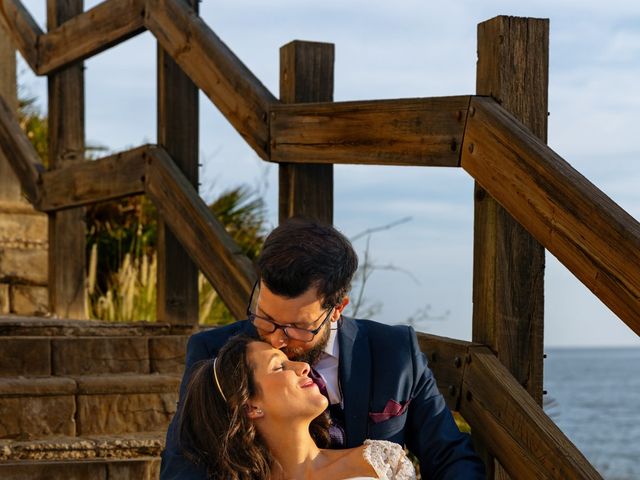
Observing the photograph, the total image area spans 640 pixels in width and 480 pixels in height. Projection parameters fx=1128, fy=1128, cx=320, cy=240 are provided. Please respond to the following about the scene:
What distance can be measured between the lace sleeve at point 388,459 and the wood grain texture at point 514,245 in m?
0.45

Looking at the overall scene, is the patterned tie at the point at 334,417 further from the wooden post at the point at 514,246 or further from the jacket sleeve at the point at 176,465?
the wooden post at the point at 514,246

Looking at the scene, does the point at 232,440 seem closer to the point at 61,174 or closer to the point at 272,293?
the point at 272,293

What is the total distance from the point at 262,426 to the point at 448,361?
71 centimetres

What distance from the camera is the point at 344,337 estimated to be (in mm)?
3211

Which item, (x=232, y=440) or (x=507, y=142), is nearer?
(x=232, y=440)

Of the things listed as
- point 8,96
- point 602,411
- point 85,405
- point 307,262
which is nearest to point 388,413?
point 307,262

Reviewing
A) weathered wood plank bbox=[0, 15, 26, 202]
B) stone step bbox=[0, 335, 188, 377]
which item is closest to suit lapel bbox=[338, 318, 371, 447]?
stone step bbox=[0, 335, 188, 377]

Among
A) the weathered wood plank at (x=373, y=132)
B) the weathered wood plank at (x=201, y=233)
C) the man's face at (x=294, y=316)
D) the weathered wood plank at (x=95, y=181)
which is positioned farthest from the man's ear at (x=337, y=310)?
the weathered wood plank at (x=95, y=181)

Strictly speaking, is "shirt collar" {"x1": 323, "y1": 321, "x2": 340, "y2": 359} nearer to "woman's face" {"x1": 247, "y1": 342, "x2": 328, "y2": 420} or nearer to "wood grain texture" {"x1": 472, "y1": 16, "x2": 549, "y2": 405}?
"woman's face" {"x1": 247, "y1": 342, "x2": 328, "y2": 420}

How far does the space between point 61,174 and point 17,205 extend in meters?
1.31

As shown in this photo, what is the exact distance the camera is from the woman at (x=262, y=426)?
297 centimetres

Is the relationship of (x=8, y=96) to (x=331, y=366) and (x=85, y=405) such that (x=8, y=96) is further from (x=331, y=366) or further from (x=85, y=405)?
(x=331, y=366)

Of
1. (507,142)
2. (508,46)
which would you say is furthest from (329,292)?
(508,46)

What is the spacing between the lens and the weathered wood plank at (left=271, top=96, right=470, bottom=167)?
3.44 m
